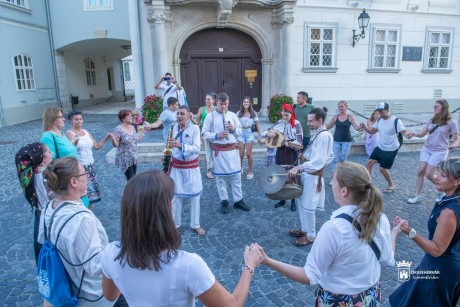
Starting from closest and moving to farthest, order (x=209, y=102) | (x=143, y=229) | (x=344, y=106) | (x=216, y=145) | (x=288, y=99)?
(x=143, y=229)
(x=216, y=145)
(x=344, y=106)
(x=209, y=102)
(x=288, y=99)

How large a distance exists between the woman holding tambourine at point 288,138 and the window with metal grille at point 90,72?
20430 millimetres

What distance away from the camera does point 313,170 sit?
3.95 metres

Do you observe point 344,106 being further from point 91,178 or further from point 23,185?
point 23,185

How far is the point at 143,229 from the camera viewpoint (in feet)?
4.78

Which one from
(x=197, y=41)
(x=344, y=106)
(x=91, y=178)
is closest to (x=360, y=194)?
(x=91, y=178)

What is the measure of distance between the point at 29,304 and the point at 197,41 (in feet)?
37.5

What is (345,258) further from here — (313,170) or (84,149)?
(84,149)

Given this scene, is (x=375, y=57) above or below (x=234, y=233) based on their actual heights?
above

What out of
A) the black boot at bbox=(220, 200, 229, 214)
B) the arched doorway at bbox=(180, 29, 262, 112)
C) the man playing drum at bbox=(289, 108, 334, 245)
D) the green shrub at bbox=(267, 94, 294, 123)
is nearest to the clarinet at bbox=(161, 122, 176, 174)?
the black boot at bbox=(220, 200, 229, 214)

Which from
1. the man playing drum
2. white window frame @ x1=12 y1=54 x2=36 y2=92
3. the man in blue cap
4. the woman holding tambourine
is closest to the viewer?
the man playing drum

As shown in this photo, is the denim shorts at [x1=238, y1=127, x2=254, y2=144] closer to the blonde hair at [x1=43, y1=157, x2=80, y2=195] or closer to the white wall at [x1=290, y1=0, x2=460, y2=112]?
the blonde hair at [x1=43, y1=157, x2=80, y2=195]

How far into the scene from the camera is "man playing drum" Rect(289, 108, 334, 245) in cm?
392

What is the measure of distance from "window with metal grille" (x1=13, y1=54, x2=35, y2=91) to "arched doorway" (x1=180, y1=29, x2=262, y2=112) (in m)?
8.66

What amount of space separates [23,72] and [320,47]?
14.2 metres
